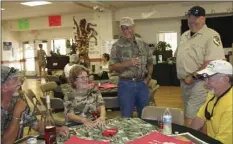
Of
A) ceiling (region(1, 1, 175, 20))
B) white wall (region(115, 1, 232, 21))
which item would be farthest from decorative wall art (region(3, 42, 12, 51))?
white wall (region(115, 1, 232, 21))

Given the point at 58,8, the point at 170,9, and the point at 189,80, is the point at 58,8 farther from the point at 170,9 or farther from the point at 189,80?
the point at 189,80

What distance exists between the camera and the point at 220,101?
6.19 ft

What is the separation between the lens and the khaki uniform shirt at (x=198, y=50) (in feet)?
9.36

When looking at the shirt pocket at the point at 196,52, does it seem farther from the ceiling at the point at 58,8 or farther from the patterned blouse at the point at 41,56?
the patterned blouse at the point at 41,56

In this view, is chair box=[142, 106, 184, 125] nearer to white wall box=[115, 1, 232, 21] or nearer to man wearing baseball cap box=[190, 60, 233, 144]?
man wearing baseball cap box=[190, 60, 233, 144]

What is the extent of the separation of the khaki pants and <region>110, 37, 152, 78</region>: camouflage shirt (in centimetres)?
57

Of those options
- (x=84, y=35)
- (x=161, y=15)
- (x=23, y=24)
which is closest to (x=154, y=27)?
(x=161, y=15)

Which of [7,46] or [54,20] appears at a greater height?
[54,20]

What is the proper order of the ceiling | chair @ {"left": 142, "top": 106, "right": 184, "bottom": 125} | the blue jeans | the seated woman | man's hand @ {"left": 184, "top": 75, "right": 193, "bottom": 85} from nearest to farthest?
chair @ {"left": 142, "top": 106, "right": 184, "bottom": 125} → the seated woman → man's hand @ {"left": 184, "top": 75, "right": 193, "bottom": 85} → the blue jeans → the ceiling

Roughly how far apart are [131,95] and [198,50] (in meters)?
0.91

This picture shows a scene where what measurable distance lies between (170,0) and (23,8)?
5476 millimetres

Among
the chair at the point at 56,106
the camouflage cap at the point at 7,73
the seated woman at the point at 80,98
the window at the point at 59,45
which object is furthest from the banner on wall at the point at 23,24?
the camouflage cap at the point at 7,73

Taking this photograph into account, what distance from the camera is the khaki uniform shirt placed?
9.36ft

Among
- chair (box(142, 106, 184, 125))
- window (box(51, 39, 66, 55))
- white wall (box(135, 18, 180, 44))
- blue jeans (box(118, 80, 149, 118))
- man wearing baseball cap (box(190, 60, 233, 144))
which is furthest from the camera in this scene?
window (box(51, 39, 66, 55))
